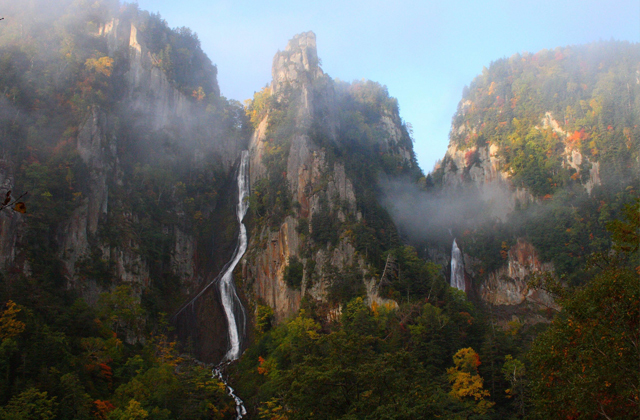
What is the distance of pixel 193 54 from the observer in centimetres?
8994

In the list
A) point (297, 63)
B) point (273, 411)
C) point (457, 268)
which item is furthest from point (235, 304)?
point (297, 63)

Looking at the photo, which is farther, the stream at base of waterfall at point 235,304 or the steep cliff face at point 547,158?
the steep cliff face at point 547,158

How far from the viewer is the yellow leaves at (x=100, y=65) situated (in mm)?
65375

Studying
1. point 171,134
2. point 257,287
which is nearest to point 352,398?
point 257,287

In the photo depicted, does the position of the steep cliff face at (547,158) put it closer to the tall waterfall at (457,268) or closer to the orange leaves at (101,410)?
the tall waterfall at (457,268)

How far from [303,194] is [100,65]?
1356 inches

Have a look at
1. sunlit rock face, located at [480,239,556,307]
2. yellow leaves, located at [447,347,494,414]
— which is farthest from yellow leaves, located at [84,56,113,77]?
sunlit rock face, located at [480,239,556,307]

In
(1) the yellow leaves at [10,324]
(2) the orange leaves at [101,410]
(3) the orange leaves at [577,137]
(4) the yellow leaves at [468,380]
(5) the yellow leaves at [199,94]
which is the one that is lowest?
(4) the yellow leaves at [468,380]

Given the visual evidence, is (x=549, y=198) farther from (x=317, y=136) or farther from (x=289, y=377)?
(x=289, y=377)

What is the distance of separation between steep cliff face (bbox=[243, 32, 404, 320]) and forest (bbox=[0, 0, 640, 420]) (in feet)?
1.10

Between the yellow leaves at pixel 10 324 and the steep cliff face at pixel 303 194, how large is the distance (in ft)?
88.5

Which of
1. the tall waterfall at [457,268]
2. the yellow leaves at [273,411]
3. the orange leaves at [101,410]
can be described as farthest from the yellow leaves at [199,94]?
the yellow leaves at [273,411]

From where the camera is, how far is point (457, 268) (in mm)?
78438

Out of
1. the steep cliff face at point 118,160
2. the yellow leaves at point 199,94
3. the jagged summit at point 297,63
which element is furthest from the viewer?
the yellow leaves at point 199,94
